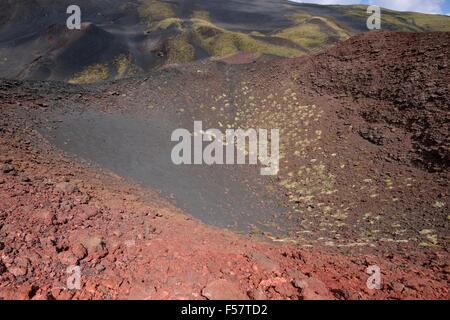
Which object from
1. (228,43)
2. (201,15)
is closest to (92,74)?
(228,43)

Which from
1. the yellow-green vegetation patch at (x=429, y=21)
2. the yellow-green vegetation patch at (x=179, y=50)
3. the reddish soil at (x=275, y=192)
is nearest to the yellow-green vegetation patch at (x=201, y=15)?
the yellow-green vegetation patch at (x=179, y=50)

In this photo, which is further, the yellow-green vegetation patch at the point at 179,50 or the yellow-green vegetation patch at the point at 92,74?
the yellow-green vegetation patch at the point at 179,50

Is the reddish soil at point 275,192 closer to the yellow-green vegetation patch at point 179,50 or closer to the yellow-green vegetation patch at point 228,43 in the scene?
the yellow-green vegetation patch at point 228,43

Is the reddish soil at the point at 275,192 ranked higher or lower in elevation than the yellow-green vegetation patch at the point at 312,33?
lower

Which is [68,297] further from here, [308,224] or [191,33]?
[191,33]

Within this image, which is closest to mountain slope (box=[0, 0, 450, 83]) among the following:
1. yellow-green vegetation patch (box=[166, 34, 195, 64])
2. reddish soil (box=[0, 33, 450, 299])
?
yellow-green vegetation patch (box=[166, 34, 195, 64])
